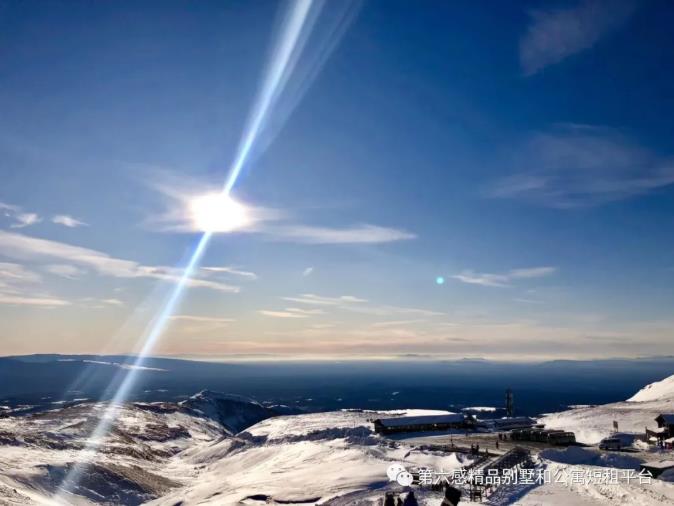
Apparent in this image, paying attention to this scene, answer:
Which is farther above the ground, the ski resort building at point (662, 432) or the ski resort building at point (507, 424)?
the ski resort building at point (662, 432)

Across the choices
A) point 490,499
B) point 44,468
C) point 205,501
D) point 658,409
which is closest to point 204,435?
point 44,468

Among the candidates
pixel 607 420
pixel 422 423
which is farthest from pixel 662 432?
pixel 422 423

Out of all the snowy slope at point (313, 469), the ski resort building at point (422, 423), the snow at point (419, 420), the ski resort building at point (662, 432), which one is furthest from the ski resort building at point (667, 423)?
the snow at point (419, 420)

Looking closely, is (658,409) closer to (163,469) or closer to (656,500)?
(656,500)

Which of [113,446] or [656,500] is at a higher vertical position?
[656,500]

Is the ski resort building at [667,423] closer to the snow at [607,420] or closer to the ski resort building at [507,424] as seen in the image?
the snow at [607,420]

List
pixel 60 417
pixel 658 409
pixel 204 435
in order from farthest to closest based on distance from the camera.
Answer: pixel 204 435
pixel 60 417
pixel 658 409

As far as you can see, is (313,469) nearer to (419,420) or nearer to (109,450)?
(419,420)

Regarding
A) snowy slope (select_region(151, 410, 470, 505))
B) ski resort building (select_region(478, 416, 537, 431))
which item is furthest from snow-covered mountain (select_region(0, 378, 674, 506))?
ski resort building (select_region(478, 416, 537, 431))
